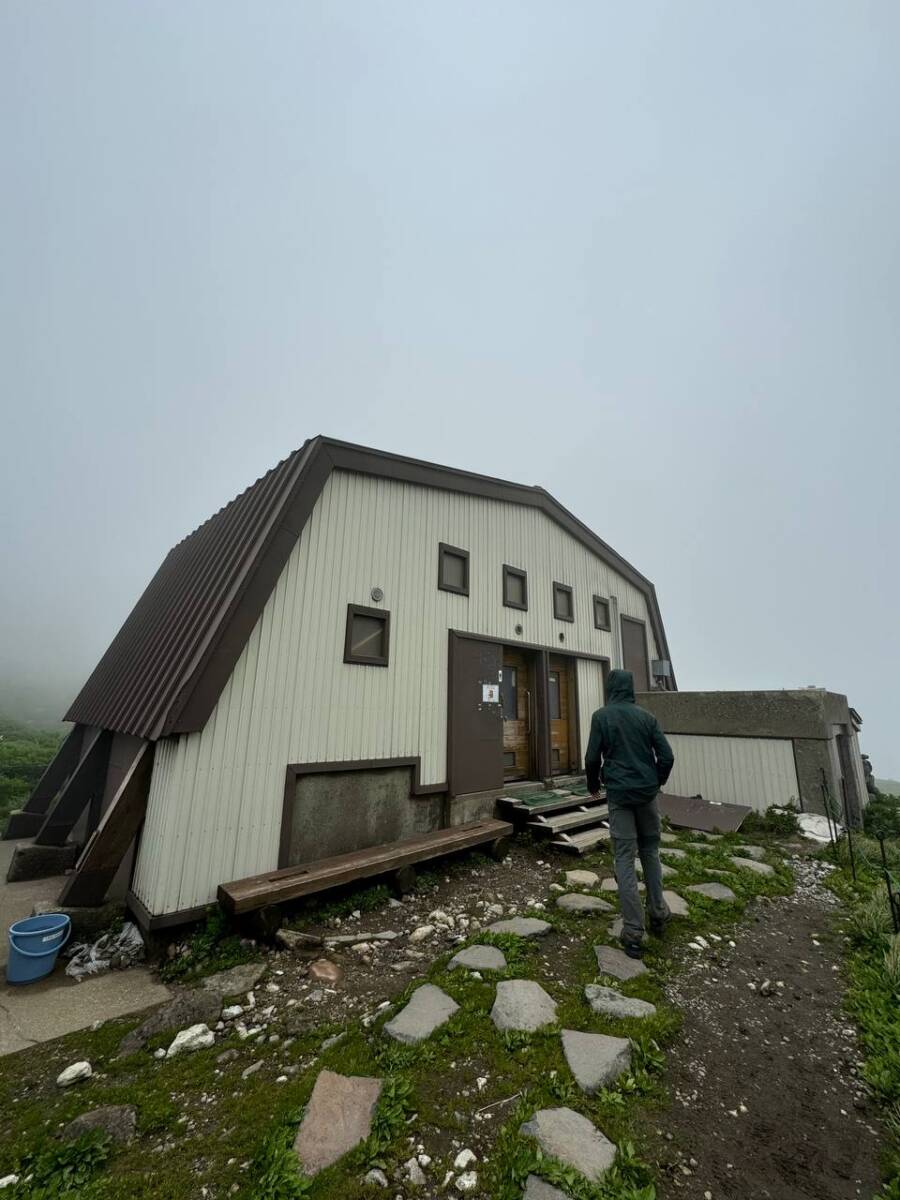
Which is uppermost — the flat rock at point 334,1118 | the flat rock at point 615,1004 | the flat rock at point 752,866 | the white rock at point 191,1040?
the flat rock at point 752,866

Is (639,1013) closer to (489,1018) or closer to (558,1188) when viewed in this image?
(489,1018)

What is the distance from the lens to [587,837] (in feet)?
28.3

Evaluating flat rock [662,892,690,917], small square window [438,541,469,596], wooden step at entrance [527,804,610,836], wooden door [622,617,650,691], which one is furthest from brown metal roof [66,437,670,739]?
flat rock [662,892,690,917]

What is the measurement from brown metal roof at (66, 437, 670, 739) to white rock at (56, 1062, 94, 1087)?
110 inches

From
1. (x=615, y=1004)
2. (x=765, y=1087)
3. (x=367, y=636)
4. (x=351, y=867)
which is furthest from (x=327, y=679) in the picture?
(x=765, y=1087)

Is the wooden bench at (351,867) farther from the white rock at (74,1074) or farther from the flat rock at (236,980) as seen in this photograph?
the white rock at (74,1074)

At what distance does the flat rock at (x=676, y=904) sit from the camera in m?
5.85

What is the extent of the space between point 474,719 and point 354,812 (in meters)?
2.95

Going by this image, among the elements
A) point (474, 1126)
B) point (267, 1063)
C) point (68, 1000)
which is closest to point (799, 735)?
point (474, 1126)

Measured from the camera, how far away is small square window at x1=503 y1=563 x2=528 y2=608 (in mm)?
10750

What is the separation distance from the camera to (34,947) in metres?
5.03

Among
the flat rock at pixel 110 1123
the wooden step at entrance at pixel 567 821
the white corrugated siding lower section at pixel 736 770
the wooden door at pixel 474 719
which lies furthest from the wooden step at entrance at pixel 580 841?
the flat rock at pixel 110 1123

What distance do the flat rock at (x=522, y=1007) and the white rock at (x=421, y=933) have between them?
152cm

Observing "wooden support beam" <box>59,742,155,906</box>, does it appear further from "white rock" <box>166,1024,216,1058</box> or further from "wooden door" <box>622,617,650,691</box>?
"wooden door" <box>622,617,650,691</box>
